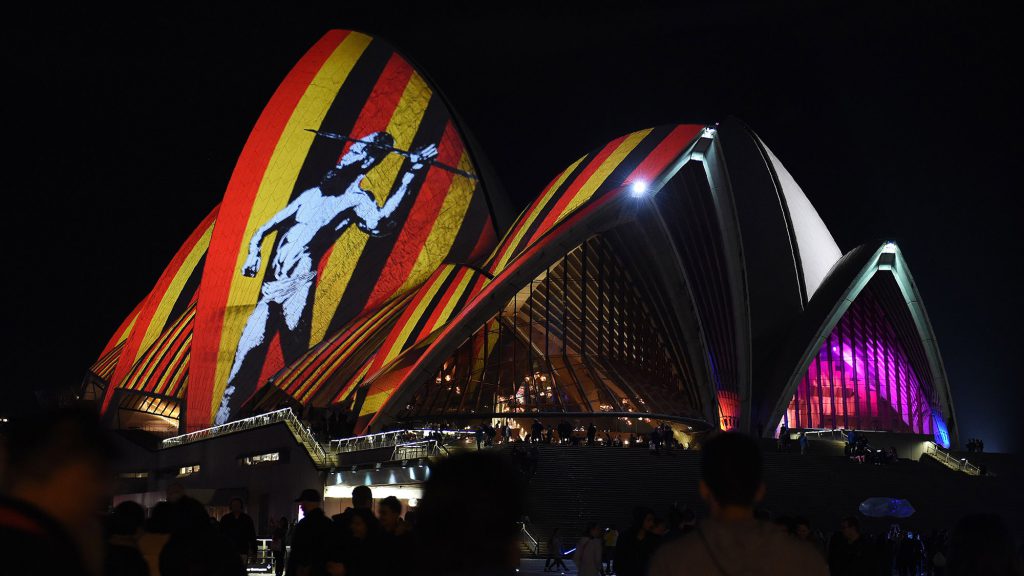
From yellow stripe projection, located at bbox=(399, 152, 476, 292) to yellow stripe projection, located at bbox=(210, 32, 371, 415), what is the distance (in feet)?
15.6

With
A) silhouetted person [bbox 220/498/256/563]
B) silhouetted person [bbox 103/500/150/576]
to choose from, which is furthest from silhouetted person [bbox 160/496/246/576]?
silhouetted person [bbox 220/498/256/563]

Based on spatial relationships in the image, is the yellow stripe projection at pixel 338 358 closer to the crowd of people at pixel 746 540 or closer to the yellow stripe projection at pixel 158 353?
the yellow stripe projection at pixel 158 353

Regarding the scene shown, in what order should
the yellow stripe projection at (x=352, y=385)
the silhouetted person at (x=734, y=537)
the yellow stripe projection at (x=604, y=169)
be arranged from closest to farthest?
the silhouetted person at (x=734, y=537), the yellow stripe projection at (x=352, y=385), the yellow stripe projection at (x=604, y=169)

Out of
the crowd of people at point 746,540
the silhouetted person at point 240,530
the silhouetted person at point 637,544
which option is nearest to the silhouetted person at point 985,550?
the crowd of people at point 746,540

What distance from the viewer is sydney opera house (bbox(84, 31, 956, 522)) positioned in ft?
101

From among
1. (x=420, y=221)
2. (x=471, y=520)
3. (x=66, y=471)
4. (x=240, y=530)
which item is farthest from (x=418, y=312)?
(x=471, y=520)

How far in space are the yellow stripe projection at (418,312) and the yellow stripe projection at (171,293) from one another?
9449 mm

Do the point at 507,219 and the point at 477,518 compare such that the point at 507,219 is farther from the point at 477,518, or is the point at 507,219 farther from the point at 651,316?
the point at 477,518

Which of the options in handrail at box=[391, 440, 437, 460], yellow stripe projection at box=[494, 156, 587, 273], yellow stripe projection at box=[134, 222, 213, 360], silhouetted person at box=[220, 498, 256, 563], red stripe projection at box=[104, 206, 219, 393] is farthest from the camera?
yellow stripe projection at box=[134, 222, 213, 360]

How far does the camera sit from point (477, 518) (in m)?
1.89

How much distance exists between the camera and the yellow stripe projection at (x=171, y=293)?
41000 millimetres

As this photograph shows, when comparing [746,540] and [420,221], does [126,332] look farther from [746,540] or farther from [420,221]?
[746,540]

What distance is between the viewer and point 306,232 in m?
35.2

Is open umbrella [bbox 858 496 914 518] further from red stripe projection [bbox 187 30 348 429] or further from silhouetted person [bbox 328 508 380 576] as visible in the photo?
red stripe projection [bbox 187 30 348 429]
